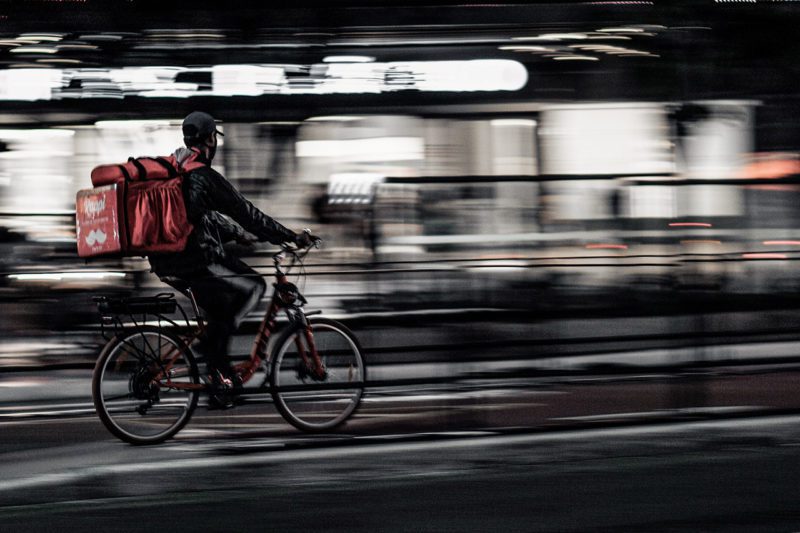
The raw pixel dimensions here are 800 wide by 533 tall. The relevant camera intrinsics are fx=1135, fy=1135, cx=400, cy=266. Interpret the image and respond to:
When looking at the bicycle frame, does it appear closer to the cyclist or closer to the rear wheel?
the cyclist

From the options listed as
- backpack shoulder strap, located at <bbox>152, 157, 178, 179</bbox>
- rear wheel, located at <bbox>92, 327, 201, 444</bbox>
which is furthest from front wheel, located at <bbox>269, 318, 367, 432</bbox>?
backpack shoulder strap, located at <bbox>152, 157, 178, 179</bbox>

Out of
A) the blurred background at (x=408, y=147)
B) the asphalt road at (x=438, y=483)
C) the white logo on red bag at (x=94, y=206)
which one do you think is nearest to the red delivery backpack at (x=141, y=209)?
the white logo on red bag at (x=94, y=206)

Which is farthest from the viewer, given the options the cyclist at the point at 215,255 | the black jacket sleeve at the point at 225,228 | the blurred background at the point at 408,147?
the blurred background at the point at 408,147

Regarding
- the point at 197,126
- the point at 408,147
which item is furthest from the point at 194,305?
the point at 408,147

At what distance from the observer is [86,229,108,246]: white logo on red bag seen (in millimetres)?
6117

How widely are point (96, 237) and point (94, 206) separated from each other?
17cm

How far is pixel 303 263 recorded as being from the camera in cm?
679

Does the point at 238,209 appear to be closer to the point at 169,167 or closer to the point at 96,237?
the point at 169,167

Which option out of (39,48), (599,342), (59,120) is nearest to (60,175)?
(59,120)

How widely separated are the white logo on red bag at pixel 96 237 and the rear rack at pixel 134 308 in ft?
1.03

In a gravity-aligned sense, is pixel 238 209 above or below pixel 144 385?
above

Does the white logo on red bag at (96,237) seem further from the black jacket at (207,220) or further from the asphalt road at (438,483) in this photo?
the asphalt road at (438,483)

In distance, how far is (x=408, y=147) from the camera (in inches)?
379

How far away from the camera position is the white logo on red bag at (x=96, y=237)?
6.12 m
